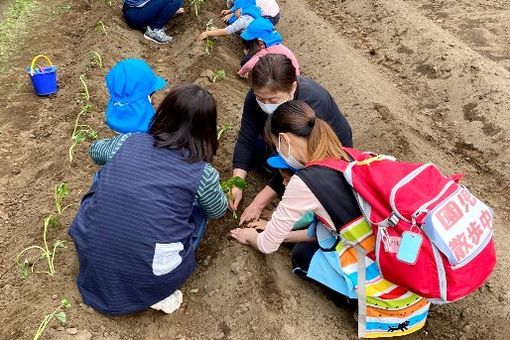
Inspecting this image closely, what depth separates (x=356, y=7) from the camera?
7.25 m

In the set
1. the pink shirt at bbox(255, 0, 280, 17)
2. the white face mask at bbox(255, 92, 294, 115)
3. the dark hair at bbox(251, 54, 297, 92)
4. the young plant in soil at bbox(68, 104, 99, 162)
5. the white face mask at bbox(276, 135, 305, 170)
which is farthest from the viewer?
the pink shirt at bbox(255, 0, 280, 17)

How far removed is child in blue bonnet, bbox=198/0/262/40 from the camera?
5660 mm

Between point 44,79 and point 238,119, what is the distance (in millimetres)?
1901

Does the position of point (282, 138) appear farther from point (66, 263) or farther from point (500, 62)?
point (500, 62)

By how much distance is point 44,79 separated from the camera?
488 centimetres

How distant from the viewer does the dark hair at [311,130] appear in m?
2.59

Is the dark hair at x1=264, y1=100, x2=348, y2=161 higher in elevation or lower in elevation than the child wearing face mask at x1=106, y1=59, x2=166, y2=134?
higher

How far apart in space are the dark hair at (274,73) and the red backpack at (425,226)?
0.85 m

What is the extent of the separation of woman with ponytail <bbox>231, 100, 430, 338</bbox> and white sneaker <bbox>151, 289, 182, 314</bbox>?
1.85ft

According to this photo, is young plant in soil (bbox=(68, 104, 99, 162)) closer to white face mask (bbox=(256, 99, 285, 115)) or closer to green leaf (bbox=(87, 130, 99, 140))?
green leaf (bbox=(87, 130, 99, 140))

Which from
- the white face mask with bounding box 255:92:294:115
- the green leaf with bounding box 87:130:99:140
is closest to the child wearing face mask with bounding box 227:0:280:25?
the green leaf with bounding box 87:130:99:140

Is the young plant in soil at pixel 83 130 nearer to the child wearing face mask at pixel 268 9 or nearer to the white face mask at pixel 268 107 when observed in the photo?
the white face mask at pixel 268 107

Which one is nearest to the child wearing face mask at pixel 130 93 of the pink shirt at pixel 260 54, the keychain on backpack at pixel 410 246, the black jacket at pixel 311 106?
the black jacket at pixel 311 106

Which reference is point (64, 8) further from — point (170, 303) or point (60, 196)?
point (170, 303)
